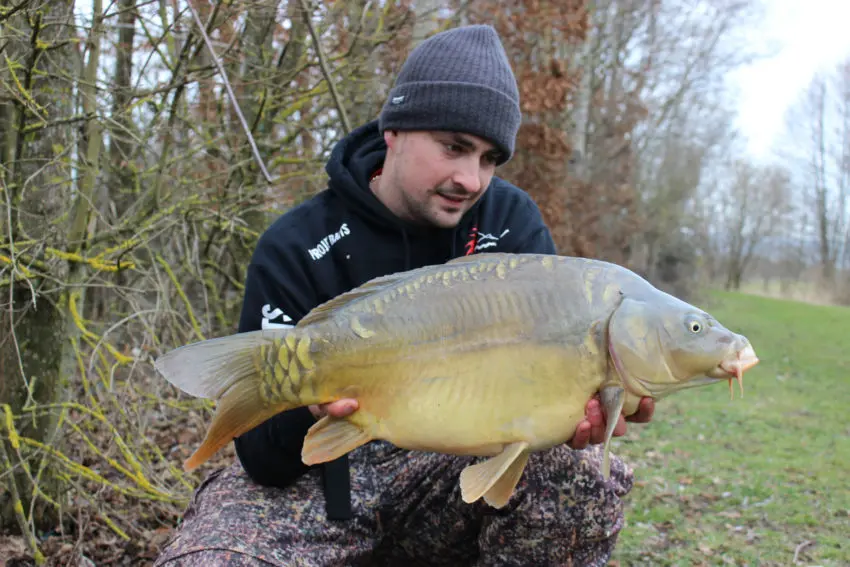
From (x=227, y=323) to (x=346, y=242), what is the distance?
7.19ft

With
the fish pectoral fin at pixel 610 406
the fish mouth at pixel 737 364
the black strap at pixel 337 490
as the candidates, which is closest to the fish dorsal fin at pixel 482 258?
the fish pectoral fin at pixel 610 406

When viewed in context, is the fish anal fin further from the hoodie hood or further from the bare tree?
the bare tree

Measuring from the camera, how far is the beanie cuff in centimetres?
180

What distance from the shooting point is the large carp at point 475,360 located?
1333 mm

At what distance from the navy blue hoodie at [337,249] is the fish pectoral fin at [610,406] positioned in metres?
0.60

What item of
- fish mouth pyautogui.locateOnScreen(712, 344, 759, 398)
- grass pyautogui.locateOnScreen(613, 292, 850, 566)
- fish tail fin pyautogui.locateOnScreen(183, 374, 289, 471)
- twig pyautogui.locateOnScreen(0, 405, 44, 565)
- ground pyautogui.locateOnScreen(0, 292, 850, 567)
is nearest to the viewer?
fish mouth pyautogui.locateOnScreen(712, 344, 759, 398)

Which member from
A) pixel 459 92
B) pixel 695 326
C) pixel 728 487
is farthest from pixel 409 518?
pixel 728 487

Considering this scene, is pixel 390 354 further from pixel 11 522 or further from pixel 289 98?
pixel 289 98

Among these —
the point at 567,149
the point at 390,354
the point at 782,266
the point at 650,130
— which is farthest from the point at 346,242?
the point at 782,266

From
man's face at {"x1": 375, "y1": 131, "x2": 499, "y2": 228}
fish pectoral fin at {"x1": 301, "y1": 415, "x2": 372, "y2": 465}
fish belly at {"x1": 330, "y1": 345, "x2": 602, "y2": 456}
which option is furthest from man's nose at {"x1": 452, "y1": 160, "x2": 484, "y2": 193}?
fish pectoral fin at {"x1": 301, "y1": 415, "x2": 372, "y2": 465}

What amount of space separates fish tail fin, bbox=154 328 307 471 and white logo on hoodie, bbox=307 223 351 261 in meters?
0.43

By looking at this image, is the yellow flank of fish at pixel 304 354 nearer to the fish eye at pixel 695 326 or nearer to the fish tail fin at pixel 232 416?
the fish tail fin at pixel 232 416

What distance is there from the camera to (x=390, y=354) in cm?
142

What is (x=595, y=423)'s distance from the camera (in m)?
1.38
